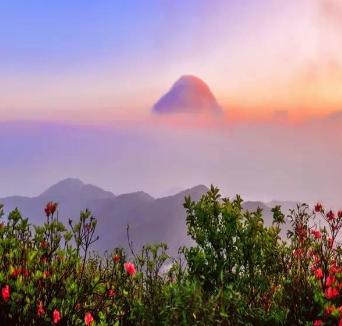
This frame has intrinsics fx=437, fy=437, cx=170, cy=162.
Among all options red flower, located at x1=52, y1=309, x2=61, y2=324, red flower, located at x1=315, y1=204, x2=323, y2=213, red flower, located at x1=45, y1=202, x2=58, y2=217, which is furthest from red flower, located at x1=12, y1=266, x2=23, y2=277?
red flower, located at x1=315, y1=204, x2=323, y2=213

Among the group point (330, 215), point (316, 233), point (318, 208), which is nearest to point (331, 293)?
point (316, 233)

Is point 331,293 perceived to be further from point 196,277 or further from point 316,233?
point 316,233

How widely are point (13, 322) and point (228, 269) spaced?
319cm

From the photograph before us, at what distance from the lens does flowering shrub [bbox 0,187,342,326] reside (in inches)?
186

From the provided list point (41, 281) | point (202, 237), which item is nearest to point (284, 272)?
point (202, 237)

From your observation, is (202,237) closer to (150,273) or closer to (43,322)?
(150,273)

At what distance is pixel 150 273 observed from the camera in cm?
739

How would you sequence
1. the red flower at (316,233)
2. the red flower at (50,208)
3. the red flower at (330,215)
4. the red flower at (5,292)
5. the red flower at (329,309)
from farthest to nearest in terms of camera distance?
1. the red flower at (330,215)
2. the red flower at (316,233)
3. the red flower at (50,208)
4. the red flower at (329,309)
5. the red flower at (5,292)

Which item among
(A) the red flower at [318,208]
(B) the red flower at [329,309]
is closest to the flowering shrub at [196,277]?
(B) the red flower at [329,309]

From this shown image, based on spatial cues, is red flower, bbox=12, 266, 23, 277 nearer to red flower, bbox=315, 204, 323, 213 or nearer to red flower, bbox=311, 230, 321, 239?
red flower, bbox=311, 230, 321, 239

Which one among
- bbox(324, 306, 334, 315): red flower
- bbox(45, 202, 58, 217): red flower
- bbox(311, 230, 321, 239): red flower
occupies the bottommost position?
bbox(324, 306, 334, 315): red flower

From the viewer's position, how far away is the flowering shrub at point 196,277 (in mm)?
4714

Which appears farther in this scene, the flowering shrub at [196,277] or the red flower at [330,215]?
the red flower at [330,215]

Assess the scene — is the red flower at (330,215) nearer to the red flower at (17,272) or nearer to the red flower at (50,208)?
the red flower at (50,208)
